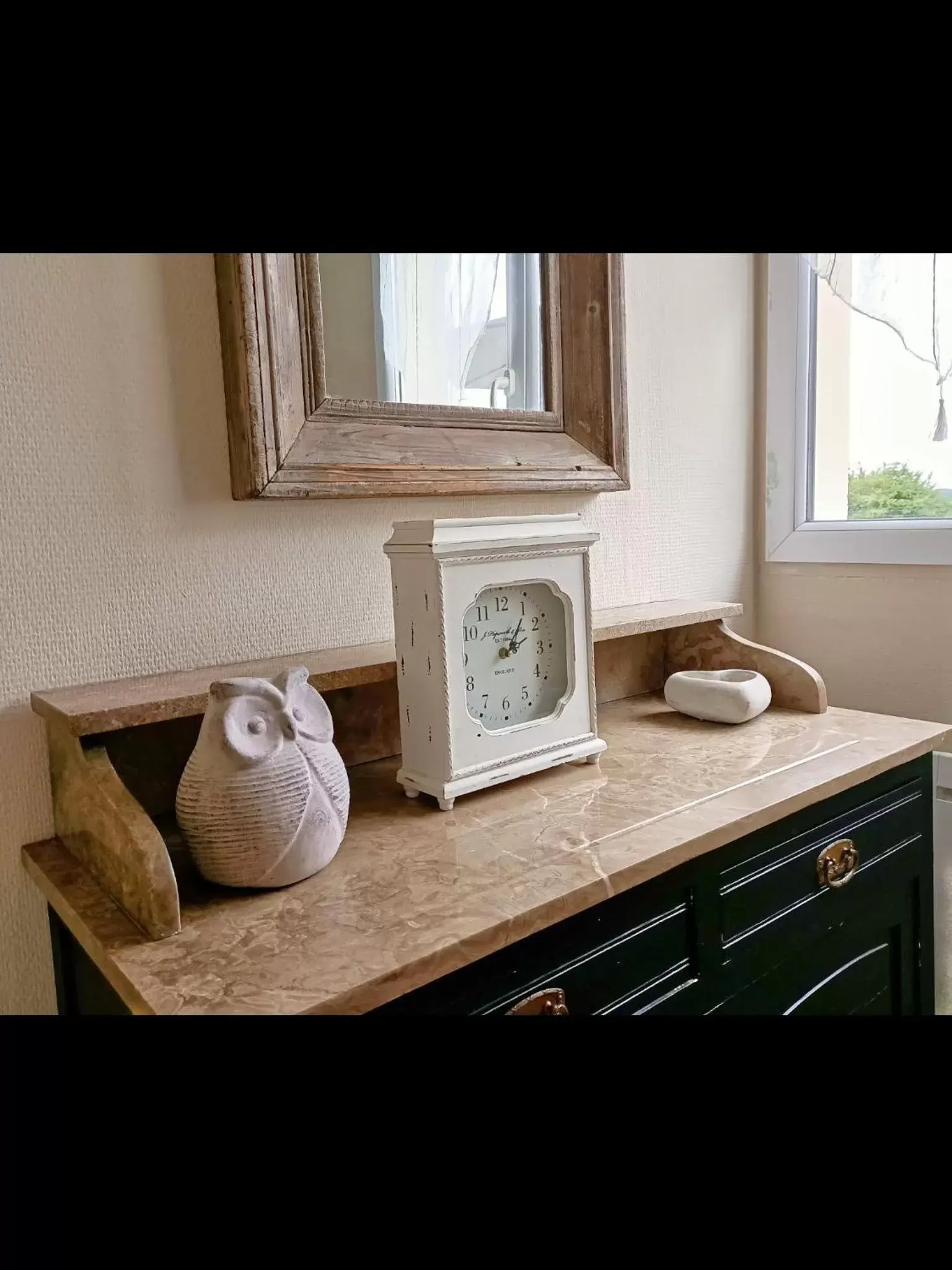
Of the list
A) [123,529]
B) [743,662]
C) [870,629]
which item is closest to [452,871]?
[123,529]

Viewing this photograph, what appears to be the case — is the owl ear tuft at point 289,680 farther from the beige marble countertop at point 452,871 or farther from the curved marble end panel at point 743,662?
the curved marble end panel at point 743,662

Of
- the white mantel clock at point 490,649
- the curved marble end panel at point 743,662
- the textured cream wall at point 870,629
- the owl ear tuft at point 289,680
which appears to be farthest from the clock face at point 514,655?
the textured cream wall at point 870,629

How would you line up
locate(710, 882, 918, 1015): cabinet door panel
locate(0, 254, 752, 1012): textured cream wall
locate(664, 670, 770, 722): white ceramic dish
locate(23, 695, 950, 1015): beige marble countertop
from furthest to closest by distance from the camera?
locate(664, 670, 770, 722): white ceramic dish
locate(710, 882, 918, 1015): cabinet door panel
locate(0, 254, 752, 1012): textured cream wall
locate(23, 695, 950, 1015): beige marble countertop

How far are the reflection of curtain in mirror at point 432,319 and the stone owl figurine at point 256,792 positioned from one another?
504 mm

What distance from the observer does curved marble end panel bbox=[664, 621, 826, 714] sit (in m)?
1.34

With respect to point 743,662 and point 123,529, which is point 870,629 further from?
point 123,529

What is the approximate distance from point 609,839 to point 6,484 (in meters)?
0.67

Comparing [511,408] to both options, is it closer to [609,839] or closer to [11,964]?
[609,839]

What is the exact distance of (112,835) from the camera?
0.79 metres

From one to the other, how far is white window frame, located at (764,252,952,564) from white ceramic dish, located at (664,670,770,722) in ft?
1.34

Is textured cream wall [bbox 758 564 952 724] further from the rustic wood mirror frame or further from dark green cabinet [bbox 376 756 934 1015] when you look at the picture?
the rustic wood mirror frame

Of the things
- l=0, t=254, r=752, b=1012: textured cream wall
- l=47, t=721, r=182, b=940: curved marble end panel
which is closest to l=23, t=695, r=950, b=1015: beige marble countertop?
l=47, t=721, r=182, b=940: curved marble end panel

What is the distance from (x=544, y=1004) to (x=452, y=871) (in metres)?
0.14
